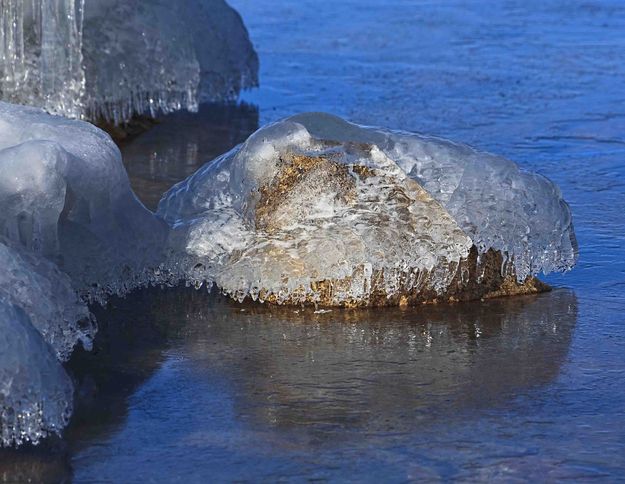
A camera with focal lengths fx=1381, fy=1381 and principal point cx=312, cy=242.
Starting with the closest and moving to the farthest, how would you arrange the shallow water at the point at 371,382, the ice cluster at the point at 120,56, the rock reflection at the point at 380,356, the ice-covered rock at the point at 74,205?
the shallow water at the point at 371,382 < the rock reflection at the point at 380,356 < the ice-covered rock at the point at 74,205 < the ice cluster at the point at 120,56

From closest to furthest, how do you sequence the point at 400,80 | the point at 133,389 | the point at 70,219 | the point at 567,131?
the point at 133,389, the point at 70,219, the point at 567,131, the point at 400,80

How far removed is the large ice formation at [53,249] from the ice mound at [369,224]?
24 cm

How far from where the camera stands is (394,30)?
10375 millimetres

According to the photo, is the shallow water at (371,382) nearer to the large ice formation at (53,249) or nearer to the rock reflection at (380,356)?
the rock reflection at (380,356)

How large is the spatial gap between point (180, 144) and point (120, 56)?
58 cm

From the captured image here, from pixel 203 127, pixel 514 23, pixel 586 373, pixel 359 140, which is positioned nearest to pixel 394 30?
pixel 514 23

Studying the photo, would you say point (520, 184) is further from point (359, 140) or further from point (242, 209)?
point (242, 209)

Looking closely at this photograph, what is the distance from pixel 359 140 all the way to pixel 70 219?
1044mm

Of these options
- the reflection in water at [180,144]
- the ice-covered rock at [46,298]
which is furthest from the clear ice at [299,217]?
the reflection in water at [180,144]

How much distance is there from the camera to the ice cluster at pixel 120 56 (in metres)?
6.98

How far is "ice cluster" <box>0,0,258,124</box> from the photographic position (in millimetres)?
6977

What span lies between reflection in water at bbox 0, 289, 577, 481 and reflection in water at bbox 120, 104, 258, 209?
159cm

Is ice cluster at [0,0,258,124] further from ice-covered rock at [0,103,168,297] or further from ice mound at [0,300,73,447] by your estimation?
Result: ice mound at [0,300,73,447]

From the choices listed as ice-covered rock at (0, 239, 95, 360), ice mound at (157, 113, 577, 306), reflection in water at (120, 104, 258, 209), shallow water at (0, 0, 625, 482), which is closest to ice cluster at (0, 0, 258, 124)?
reflection in water at (120, 104, 258, 209)
